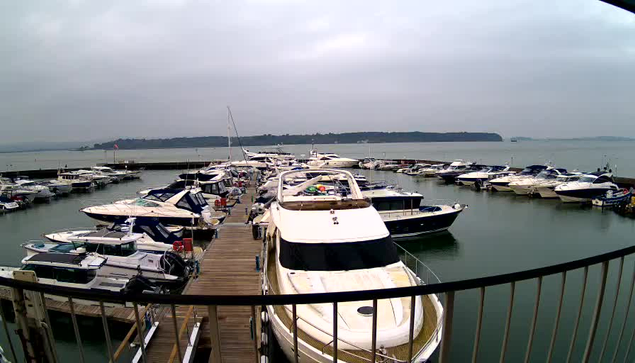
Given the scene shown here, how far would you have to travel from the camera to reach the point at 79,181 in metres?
41.8

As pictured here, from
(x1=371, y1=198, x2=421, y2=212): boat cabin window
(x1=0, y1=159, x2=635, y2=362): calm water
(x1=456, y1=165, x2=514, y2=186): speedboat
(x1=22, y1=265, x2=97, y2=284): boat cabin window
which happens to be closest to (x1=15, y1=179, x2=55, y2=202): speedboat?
(x1=0, y1=159, x2=635, y2=362): calm water

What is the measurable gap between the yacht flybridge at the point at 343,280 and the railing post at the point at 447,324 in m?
2.84

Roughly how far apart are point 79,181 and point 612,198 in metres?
54.7

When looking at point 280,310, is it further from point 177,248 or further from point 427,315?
point 177,248

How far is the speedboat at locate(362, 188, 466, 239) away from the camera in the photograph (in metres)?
19.2

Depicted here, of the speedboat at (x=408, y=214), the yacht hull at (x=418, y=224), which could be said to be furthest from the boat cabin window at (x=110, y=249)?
the yacht hull at (x=418, y=224)

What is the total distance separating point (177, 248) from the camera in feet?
48.0

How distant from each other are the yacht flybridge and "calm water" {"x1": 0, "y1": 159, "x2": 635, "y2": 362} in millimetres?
3759

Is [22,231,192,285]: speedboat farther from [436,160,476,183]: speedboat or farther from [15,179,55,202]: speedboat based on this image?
[436,160,476,183]: speedboat

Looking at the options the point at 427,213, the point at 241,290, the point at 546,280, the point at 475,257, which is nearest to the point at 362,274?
the point at 241,290

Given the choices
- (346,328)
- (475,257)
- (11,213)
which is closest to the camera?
(346,328)

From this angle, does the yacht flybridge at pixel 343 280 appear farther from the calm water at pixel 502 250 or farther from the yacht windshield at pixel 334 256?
the calm water at pixel 502 250

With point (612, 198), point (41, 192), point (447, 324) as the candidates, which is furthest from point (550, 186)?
point (41, 192)

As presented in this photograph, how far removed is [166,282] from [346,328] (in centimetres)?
912
